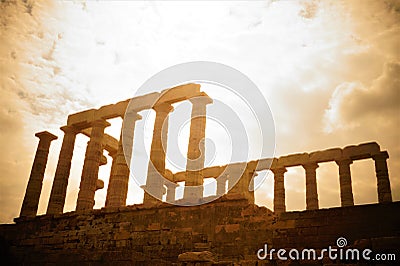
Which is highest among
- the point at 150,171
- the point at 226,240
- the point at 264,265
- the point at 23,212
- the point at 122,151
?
the point at 122,151

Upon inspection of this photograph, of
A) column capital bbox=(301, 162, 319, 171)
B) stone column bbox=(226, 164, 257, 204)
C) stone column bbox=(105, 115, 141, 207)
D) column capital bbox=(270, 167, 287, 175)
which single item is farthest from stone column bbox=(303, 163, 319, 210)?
stone column bbox=(105, 115, 141, 207)

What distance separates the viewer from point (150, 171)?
22.0m

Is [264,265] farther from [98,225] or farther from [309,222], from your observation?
[98,225]

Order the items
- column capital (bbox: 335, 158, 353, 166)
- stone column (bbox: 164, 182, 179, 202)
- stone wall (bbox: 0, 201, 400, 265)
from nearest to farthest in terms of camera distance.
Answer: stone wall (bbox: 0, 201, 400, 265), column capital (bbox: 335, 158, 353, 166), stone column (bbox: 164, 182, 179, 202)

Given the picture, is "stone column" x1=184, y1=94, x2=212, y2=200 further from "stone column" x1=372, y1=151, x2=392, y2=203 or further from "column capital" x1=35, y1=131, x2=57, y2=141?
"column capital" x1=35, y1=131, x2=57, y2=141

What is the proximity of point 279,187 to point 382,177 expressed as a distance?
7286 mm

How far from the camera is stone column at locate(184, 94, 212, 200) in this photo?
66.5 feet

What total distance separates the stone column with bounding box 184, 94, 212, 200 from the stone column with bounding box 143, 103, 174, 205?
2025 millimetres

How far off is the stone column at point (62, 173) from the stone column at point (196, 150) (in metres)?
9.71

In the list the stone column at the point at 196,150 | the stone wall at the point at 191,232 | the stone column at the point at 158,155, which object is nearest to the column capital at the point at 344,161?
the stone column at the point at 196,150

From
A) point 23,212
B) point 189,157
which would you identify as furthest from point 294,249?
point 23,212

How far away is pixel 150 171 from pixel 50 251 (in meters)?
7.28

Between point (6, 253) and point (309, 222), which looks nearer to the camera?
point (309, 222)

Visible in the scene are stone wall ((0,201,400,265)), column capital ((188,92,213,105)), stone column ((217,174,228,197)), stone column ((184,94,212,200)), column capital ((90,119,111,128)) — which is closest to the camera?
stone wall ((0,201,400,265))
